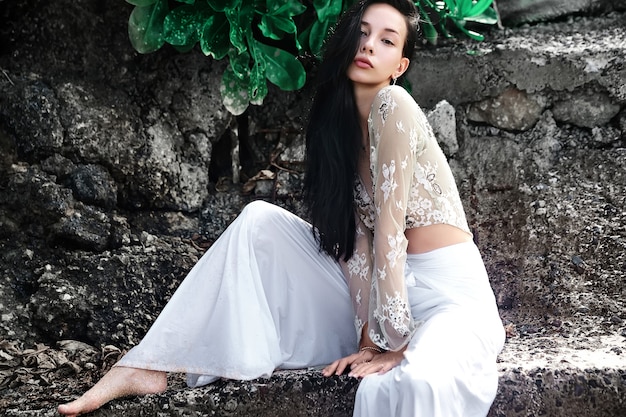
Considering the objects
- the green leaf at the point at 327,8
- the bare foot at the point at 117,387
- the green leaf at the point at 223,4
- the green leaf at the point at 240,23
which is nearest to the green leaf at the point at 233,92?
the green leaf at the point at 240,23

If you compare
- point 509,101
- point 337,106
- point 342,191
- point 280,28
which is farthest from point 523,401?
point 280,28

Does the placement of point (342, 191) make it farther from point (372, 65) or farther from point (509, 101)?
point (509, 101)

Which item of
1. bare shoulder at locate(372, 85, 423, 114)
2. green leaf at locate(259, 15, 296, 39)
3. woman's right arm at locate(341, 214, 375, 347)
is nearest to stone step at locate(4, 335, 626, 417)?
woman's right arm at locate(341, 214, 375, 347)

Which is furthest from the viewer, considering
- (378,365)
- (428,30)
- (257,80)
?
(428,30)

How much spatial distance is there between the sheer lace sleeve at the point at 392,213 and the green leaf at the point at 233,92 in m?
0.92

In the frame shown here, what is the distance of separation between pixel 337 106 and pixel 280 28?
700 millimetres

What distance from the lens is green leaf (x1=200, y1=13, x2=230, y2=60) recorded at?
2.79m

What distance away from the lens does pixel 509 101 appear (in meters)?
3.01

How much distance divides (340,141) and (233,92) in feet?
2.59

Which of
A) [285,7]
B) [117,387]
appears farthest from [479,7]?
[117,387]

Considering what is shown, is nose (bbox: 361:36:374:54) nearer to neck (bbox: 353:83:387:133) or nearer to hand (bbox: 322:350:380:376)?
neck (bbox: 353:83:387:133)

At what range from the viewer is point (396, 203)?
6.74ft

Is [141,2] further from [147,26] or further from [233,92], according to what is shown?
[233,92]

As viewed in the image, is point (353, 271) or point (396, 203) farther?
point (353, 271)
